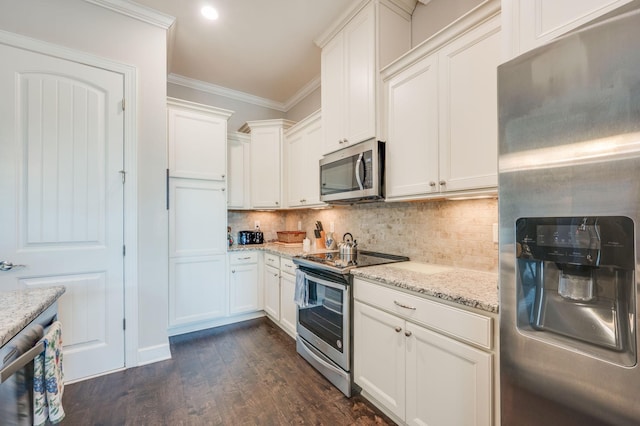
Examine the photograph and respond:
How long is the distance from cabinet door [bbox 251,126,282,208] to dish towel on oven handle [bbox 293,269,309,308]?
144 centimetres

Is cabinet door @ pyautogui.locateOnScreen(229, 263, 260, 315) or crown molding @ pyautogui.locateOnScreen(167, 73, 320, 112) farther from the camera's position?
crown molding @ pyautogui.locateOnScreen(167, 73, 320, 112)

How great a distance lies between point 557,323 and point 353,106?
196 centimetres

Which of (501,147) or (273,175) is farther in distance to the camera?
(273,175)

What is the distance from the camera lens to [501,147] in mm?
985

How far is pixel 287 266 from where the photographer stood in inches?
112

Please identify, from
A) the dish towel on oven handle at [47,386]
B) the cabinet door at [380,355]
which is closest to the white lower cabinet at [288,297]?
the cabinet door at [380,355]

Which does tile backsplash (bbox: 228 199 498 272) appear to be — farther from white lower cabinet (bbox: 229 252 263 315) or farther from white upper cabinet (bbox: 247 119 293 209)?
white lower cabinet (bbox: 229 252 263 315)

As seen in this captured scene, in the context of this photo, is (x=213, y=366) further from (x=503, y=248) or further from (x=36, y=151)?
(x=503, y=248)

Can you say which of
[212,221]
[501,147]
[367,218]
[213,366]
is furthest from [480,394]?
[212,221]

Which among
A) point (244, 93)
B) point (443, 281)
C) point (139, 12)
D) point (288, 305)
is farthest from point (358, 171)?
point (244, 93)

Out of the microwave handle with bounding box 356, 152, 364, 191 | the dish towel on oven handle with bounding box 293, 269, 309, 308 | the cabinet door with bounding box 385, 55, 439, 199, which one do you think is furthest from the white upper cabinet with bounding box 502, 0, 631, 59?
the dish towel on oven handle with bounding box 293, 269, 309, 308

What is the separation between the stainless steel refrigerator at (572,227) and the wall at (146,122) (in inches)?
99.6

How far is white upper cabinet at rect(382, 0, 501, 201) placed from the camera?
1485mm

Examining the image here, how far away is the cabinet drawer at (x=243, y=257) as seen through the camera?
10.5 feet
